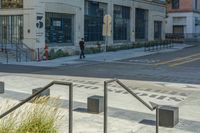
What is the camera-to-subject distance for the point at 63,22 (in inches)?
1446

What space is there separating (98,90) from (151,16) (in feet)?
150

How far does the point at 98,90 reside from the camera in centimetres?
1484

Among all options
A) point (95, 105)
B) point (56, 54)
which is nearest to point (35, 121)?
point (95, 105)

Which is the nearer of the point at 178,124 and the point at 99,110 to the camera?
the point at 178,124

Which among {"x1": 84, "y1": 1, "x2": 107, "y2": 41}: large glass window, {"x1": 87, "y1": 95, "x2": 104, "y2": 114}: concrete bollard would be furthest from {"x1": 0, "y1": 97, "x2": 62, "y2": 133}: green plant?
{"x1": 84, "y1": 1, "x2": 107, "y2": 41}: large glass window

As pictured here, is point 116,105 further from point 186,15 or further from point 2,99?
point 186,15

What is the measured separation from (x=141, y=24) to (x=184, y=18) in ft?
89.2

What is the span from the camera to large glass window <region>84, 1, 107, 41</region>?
41.0 m

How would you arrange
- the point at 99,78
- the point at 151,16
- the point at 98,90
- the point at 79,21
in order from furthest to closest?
the point at 151,16 < the point at 79,21 < the point at 99,78 < the point at 98,90

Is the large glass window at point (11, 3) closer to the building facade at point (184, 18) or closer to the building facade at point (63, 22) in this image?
the building facade at point (63, 22)

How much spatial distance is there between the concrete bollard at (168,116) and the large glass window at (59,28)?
25.8 meters

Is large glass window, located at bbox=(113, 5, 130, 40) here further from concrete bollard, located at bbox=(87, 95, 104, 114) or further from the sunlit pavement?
concrete bollard, located at bbox=(87, 95, 104, 114)

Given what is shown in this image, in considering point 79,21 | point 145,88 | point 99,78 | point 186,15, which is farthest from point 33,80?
point 186,15

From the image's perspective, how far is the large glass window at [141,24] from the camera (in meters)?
54.5
